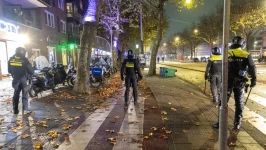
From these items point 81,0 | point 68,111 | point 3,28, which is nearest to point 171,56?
point 81,0

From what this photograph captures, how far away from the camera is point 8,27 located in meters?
16.2

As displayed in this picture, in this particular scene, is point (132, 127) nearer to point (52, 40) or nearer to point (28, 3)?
point (28, 3)

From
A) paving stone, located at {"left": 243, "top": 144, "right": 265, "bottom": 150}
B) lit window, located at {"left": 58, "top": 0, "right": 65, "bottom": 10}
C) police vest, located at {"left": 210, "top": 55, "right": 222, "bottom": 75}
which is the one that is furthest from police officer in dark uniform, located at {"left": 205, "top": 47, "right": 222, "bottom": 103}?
lit window, located at {"left": 58, "top": 0, "right": 65, "bottom": 10}

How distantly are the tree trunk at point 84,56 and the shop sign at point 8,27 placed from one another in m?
8.41

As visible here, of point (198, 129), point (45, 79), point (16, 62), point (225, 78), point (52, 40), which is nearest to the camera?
point (225, 78)

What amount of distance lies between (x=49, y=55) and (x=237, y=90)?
2458cm

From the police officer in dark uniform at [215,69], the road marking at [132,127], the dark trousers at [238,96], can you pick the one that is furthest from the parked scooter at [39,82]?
the dark trousers at [238,96]

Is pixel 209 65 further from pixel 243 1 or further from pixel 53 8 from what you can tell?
pixel 243 1

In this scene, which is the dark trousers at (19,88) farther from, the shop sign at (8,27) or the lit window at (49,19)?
the lit window at (49,19)

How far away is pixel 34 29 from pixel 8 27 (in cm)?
600

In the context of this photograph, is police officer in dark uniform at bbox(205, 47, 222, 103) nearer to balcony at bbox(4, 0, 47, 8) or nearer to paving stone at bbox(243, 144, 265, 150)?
paving stone at bbox(243, 144, 265, 150)

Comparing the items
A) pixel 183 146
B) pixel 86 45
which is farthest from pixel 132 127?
pixel 86 45

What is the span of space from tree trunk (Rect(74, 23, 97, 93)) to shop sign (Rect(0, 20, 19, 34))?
331 inches

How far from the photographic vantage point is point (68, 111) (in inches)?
282
